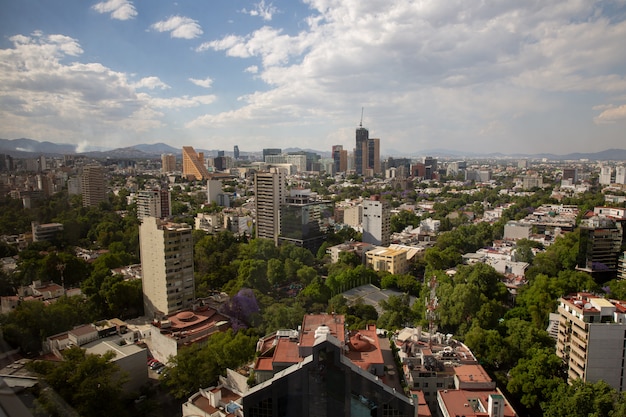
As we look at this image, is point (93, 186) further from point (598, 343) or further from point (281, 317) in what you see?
point (598, 343)

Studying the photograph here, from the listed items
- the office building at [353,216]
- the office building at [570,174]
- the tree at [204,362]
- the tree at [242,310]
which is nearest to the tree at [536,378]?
the tree at [204,362]

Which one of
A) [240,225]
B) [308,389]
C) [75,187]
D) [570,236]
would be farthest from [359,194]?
[308,389]

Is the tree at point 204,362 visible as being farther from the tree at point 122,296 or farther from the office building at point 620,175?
the office building at point 620,175

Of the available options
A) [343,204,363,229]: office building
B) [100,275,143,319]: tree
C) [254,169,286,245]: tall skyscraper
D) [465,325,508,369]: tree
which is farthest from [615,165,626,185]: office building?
[100,275,143,319]: tree

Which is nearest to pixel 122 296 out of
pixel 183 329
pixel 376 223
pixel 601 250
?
pixel 183 329

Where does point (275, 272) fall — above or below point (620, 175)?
below

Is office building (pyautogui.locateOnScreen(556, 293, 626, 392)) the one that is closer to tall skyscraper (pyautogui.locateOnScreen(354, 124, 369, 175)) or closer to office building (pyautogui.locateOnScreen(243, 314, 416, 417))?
office building (pyautogui.locateOnScreen(243, 314, 416, 417))
